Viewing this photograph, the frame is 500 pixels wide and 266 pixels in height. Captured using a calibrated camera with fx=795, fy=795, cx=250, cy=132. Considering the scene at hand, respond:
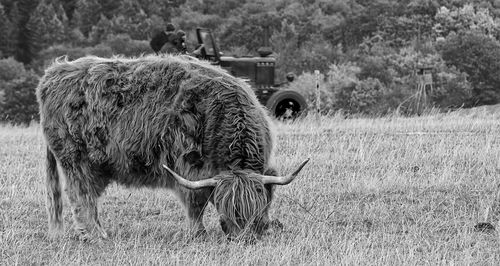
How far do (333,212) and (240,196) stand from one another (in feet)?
5.71

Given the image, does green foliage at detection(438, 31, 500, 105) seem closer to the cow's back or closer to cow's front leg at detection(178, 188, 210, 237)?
the cow's back

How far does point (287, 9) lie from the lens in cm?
8812

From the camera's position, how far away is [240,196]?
7.20m

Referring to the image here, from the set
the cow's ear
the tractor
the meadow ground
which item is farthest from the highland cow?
the tractor

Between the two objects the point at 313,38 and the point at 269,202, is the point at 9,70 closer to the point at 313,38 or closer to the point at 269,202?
the point at 313,38

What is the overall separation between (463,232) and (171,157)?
2914 millimetres

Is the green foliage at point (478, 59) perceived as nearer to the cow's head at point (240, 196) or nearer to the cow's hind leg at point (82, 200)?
the cow's hind leg at point (82, 200)

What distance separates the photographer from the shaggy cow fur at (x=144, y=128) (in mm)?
7727

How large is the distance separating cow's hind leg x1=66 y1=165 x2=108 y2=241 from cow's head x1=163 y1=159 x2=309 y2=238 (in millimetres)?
1245

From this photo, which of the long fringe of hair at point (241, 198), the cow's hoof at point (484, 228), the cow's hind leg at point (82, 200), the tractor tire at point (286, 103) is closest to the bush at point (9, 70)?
the tractor tire at point (286, 103)

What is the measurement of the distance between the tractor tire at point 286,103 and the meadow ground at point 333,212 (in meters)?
7.86

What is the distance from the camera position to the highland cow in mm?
7703

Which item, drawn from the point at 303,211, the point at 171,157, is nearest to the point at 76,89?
the point at 171,157

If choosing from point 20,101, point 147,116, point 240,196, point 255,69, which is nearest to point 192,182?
point 240,196
